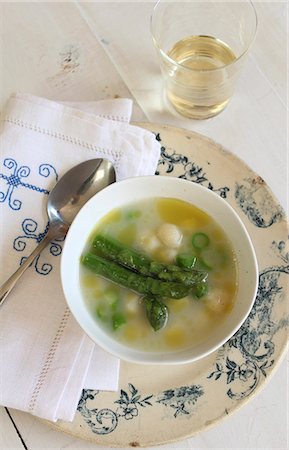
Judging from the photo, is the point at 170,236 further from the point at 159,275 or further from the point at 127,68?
the point at 127,68

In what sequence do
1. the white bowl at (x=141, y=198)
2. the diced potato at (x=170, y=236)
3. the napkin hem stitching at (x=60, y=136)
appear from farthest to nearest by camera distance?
the napkin hem stitching at (x=60, y=136) < the diced potato at (x=170, y=236) < the white bowl at (x=141, y=198)

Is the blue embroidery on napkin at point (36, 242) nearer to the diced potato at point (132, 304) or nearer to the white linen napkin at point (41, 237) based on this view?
the white linen napkin at point (41, 237)

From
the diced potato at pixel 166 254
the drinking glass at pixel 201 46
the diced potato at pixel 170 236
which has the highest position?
the drinking glass at pixel 201 46

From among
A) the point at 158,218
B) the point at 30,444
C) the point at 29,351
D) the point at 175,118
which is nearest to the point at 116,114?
the point at 175,118

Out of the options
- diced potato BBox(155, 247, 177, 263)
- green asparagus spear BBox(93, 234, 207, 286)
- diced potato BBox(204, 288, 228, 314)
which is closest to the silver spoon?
green asparagus spear BBox(93, 234, 207, 286)

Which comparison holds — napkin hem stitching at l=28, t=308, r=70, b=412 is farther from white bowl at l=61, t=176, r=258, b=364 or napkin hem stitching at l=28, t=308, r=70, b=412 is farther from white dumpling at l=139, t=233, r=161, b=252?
white dumpling at l=139, t=233, r=161, b=252

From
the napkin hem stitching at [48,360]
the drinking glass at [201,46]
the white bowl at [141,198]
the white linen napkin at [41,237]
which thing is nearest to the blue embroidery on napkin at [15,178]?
the white linen napkin at [41,237]
